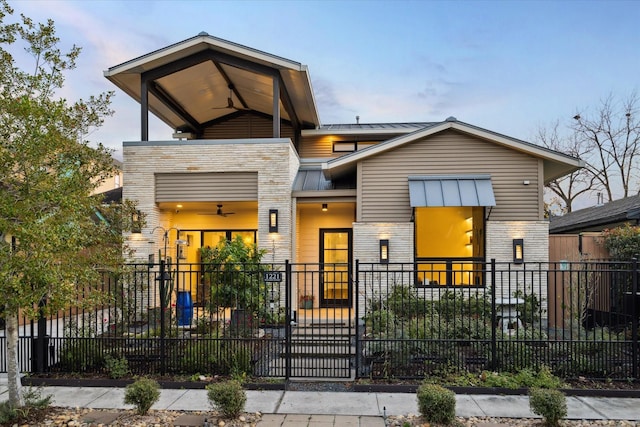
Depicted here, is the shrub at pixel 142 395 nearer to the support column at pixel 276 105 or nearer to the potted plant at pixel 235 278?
the potted plant at pixel 235 278

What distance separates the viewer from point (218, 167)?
1188cm

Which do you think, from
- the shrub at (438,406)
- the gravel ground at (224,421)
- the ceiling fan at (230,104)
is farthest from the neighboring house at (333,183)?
the shrub at (438,406)

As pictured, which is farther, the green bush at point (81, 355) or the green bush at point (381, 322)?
the green bush at point (381, 322)

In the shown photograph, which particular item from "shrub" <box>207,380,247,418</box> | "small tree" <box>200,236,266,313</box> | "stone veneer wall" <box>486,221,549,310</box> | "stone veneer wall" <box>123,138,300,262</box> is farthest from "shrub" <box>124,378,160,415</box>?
"stone veneer wall" <box>486,221,549,310</box>

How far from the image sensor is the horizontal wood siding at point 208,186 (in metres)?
11.9

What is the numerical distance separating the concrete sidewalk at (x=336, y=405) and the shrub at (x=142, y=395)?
0.45 metres

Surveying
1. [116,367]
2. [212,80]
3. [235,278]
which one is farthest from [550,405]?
[212,80]

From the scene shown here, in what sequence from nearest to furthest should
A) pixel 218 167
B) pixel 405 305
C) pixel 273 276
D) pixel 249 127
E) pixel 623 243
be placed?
pixel 273 276 → pixel 405 305 → pixel 623 243 → pixel 218 167 → pixel 249 127

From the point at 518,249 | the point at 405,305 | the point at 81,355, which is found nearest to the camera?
the point at 81,355

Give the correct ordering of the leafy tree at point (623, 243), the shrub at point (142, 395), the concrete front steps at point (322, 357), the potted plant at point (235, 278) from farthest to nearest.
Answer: the leafy tree at point (623, 243)
the potted plant at point (235, 278)
the concrete front steps at point (322, 357)
the shrub at point (142, 395)

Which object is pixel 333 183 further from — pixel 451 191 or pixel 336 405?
pixel 336 405

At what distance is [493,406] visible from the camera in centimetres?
Result: 606

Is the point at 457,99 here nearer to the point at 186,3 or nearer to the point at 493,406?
the point at 186,3

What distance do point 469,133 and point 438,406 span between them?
311 inches
